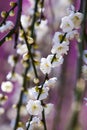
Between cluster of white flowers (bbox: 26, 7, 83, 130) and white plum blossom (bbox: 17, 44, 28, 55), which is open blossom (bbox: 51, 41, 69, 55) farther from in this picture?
white plum blossom (bbox: 17, 44, 28, 55)

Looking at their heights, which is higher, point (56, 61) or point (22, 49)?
point (22, 49)

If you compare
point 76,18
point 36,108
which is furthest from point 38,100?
point 76,18

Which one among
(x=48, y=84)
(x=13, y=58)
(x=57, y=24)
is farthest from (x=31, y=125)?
(x=57, y=24)

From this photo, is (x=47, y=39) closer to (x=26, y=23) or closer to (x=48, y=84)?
(x=26, y=23)

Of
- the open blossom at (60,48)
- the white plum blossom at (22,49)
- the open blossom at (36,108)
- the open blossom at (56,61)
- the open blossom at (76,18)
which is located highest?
the white plum blossom at (22,49)

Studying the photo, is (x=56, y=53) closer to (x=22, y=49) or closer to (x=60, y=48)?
(x=60, y=48)

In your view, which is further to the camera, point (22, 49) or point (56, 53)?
point (22, 49)

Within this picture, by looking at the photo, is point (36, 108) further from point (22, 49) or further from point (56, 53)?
point (22, 49)

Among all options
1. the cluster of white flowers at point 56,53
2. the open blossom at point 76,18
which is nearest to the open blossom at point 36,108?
the cluster of white flowers at point 56,53

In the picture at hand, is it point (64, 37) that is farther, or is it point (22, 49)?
point (22, 49)

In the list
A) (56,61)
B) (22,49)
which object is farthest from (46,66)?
(22,49)

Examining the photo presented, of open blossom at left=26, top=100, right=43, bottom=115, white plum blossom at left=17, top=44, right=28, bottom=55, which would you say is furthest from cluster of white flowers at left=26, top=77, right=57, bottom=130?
white plum blossom at left=17, top=44, right=28, bottom=55

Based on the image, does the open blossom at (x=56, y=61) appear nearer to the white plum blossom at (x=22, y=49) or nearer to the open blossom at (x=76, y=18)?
the open blossom at (x=76, y=18)
